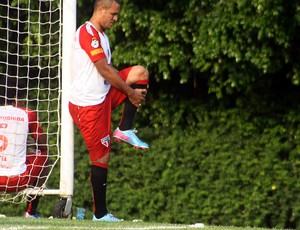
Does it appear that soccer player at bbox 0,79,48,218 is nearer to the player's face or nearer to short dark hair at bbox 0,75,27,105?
short dark hair at bbox 0,75,27,105

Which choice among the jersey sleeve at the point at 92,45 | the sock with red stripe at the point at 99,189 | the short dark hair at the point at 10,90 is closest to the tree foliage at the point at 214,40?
the short dark hair at the point at 10,90

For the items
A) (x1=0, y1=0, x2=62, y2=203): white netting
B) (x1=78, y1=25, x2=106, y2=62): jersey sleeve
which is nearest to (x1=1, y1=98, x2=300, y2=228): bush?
(x1=0, y1=0, x2=62, y2=203): white netting

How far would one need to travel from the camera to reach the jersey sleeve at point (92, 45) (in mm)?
10180

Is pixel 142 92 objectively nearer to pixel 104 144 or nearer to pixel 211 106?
pixel 104 144

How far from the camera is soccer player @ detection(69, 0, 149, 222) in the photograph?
10.2 metres

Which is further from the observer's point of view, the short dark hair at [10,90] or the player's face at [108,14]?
the short dark hair at [10,90]

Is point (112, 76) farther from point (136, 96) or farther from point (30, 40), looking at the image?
point (30, 40)

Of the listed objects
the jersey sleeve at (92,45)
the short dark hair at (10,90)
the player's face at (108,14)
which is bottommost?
the short dark hair at (10,90)

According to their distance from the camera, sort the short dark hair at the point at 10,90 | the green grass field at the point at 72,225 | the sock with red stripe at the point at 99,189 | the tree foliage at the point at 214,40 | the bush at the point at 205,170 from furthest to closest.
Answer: the bush at the point at 205,170, the tree foliage at the point at 214,40, the short dark hair at the point at 10,90, the sock with red stripe at the point at 99,189, the green grass field at the point at 72,225

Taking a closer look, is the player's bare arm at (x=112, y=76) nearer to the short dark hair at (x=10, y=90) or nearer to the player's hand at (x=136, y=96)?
the player's hand at (x=136, y=96)

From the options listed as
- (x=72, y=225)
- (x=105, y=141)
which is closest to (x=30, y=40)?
(x=105, y=141)

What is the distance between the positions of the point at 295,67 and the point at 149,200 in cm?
269

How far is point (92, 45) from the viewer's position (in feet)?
33.4

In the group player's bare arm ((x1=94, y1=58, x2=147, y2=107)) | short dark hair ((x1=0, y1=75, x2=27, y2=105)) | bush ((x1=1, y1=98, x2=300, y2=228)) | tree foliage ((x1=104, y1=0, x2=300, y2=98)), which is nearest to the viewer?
player's bare arm ((x1=94, y1=58, x2=147, y2=107))
